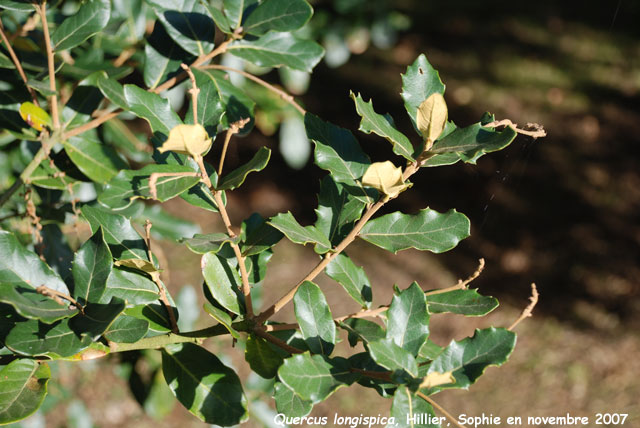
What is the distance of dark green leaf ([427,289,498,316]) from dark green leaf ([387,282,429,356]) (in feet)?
0.28

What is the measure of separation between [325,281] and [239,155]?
1165mm

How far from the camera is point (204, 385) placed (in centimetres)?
91

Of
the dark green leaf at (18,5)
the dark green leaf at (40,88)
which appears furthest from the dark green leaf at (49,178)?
the dark green leaf at (18,5)

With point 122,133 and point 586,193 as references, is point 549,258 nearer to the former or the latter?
point 586,193

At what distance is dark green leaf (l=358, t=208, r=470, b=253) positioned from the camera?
848 mm

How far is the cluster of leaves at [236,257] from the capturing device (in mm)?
761

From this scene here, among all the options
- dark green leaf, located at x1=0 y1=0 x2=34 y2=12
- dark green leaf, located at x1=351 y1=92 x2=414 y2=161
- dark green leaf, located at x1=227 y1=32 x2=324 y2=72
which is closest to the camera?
dark green leaf, located at x1=351 y1=92 x2=414 y2=161

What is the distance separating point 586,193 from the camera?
4535 mm

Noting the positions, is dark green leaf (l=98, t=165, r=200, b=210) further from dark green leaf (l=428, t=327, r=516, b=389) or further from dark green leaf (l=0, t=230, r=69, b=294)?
dark green leaf (l=428, t=327, r=516, b=389)

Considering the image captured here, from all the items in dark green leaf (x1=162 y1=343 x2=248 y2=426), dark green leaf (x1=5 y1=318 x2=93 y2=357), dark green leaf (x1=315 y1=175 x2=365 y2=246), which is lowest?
dark green leaf (x1=162 y1=343 x2=248 y2=426)

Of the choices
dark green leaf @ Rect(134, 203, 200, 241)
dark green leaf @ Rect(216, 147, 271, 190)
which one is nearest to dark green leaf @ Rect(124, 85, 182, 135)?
dark green leaf @ Rect(216, 147, 271, 190)

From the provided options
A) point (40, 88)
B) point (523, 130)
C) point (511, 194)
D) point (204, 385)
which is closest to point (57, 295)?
point (204, 385)

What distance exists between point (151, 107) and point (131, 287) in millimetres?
266

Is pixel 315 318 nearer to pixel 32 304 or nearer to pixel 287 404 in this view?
pixel 287 404
